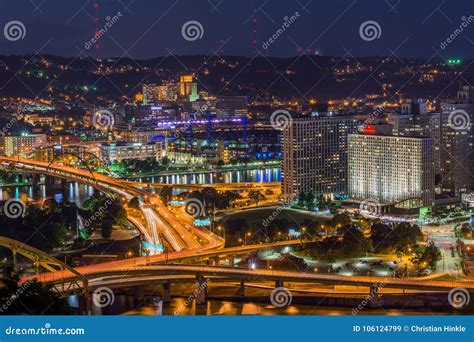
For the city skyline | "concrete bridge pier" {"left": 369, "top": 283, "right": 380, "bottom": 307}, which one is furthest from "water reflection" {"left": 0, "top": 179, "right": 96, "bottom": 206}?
"concrete bridge pier" {"left": 369, "top": 283, "right": 380, "bottom": 307}

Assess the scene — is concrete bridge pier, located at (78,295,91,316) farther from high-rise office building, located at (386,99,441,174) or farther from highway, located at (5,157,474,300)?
high-rise office building, located at (386,99,441,174)

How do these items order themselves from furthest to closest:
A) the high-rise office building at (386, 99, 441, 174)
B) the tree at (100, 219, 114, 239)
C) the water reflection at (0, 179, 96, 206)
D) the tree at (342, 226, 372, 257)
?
the high-rise office building at (386, 99, 441, 174) < the water reflection at (0, 179, 96, 206) < the tree at (100, 219, 114, 239) < the tree at (342, 226, 372, 257)

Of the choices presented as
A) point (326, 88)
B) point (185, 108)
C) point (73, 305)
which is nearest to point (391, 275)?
point (73, 305)

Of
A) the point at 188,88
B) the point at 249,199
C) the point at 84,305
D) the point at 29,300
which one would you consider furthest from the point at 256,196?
the point at 188,88

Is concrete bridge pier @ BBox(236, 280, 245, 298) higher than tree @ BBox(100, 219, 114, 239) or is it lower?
lower

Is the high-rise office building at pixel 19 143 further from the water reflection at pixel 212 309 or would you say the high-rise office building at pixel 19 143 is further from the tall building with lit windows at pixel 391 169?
the water reflection at pixel 212 309

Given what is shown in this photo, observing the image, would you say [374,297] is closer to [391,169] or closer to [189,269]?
[189,269]

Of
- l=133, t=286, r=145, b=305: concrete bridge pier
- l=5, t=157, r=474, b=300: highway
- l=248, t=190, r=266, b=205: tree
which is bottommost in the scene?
l=133, t=286, r=145, b=305: concrete bridge pier
